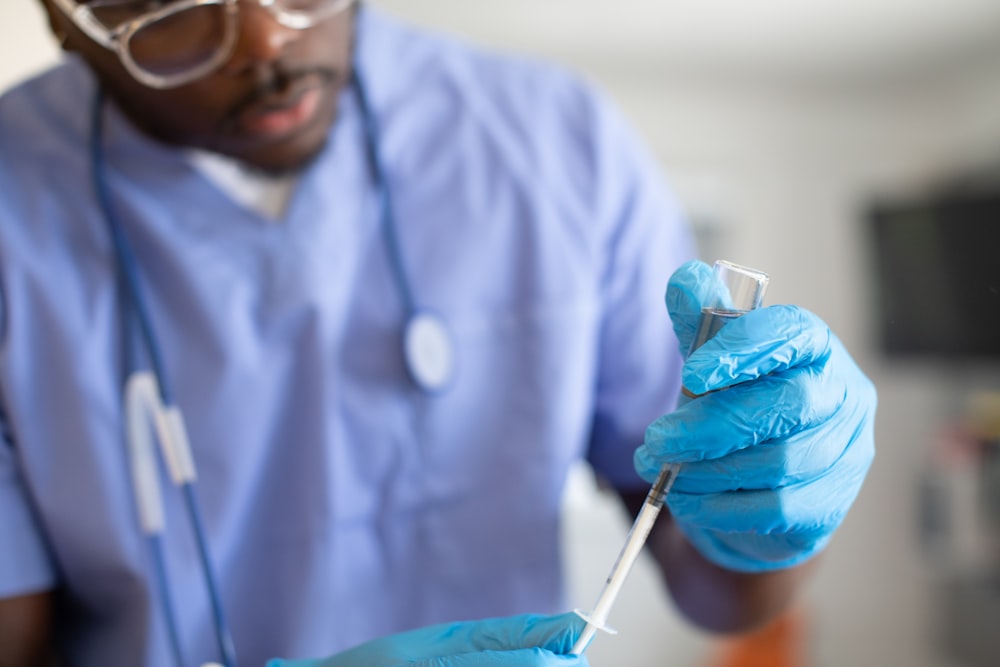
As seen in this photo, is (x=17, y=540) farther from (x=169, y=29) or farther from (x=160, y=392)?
(x=169, y=29)

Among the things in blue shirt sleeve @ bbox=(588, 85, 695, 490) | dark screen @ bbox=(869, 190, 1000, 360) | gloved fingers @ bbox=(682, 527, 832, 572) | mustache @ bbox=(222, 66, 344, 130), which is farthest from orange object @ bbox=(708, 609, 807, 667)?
mustache @ bbox=(222, 66, 344, 130)

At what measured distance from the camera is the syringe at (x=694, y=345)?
48 centimetres

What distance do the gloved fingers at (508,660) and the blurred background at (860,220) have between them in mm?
2061

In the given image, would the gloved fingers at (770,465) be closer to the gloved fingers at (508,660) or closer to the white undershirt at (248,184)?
the gloved fingers at (508,660)

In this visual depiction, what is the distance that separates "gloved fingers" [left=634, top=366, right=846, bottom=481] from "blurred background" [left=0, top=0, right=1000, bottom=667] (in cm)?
208

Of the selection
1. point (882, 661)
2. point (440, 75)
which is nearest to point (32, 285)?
point (440, 75)

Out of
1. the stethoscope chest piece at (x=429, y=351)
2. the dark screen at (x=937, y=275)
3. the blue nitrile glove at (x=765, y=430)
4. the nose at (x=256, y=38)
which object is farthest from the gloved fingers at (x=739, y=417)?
the dark screen at (x=937, y=275)

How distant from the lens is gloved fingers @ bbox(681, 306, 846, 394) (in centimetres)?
44

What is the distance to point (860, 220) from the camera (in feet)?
12.3

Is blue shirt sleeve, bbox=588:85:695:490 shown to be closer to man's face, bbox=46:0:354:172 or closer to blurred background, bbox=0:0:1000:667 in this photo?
man's face, bbox=46:0:354:172

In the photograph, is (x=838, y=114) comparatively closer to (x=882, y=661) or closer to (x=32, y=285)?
(x=882, y=661)

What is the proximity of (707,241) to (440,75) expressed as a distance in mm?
3057

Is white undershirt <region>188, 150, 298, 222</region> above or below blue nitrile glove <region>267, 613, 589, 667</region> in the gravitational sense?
above

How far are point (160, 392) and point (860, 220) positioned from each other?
3669mm
